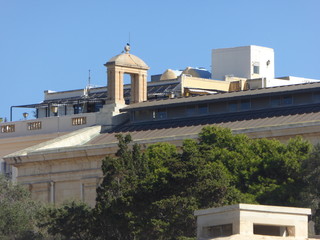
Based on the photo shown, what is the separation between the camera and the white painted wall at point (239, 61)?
4604 inches

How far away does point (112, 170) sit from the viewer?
70.8 meters

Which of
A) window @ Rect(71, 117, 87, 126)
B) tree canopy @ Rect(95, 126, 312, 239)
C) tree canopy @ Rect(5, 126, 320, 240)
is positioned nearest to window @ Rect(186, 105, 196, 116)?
window @ Rect(71, 117, 87, 126)

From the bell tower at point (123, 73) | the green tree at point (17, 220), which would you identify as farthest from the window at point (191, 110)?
the green tree at point (17, 220)

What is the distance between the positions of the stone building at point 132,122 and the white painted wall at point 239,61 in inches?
342

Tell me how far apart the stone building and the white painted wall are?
870 centimetres

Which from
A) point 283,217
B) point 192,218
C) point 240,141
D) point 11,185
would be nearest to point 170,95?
point 11,185

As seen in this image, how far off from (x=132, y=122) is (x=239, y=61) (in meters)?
27.2

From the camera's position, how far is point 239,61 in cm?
11775

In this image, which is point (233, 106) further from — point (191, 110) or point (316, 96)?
point (316, 96)

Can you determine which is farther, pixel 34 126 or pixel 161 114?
pixel 34 126

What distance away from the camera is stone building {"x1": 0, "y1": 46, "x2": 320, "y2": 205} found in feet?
269

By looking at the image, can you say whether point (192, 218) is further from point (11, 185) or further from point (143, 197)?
point (11, 185)

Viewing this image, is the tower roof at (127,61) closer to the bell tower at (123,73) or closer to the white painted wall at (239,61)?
the bell tower at (123,73)

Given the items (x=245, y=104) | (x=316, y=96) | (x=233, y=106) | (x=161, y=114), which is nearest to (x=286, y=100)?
(x=316, y=96)
